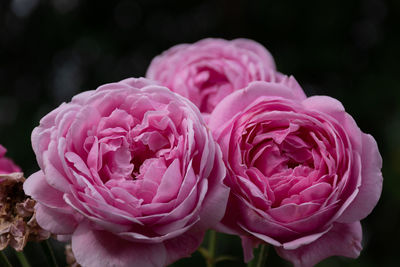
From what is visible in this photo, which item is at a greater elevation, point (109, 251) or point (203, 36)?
point (109, 251)

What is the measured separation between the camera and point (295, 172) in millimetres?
450

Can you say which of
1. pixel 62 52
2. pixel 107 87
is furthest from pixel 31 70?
pixel 107 87

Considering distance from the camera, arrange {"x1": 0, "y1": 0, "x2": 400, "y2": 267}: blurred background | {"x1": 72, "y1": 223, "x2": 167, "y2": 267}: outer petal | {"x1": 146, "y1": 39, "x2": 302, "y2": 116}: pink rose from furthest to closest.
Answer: {"x1": 0, "y1": 0, "x2": 400, "y2": 267}: blurred background
{"x1": 146, "y1": 39, "x2": 302, "y2": 116}: pink rose
{"x1": 72, "y1": 223, "x2": 167, "y2": 267}: outer petal

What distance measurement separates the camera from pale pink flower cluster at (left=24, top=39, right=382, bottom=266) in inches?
15.8

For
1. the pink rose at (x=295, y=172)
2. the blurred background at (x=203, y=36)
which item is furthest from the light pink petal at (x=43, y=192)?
the blurred background at (x=203, y=36)

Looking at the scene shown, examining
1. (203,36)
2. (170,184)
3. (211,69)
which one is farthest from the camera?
(203,36)

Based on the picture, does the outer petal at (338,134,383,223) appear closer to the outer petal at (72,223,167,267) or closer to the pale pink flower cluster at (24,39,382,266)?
the pale pink flower cluster at (24,39,382,266)

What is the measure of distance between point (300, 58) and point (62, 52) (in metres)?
0.71

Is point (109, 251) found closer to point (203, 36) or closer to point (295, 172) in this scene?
point (295, 172)

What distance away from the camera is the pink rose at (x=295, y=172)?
432 mm

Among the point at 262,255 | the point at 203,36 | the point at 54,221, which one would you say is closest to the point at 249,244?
the point at 262,255

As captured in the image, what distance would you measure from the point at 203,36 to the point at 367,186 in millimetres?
1346

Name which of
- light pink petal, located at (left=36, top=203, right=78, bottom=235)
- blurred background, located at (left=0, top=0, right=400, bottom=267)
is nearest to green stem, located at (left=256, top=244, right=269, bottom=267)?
light pink petal, located at (left=36, top=203, right=78, bottom=235)

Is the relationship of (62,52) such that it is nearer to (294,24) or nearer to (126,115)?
(294,24)
